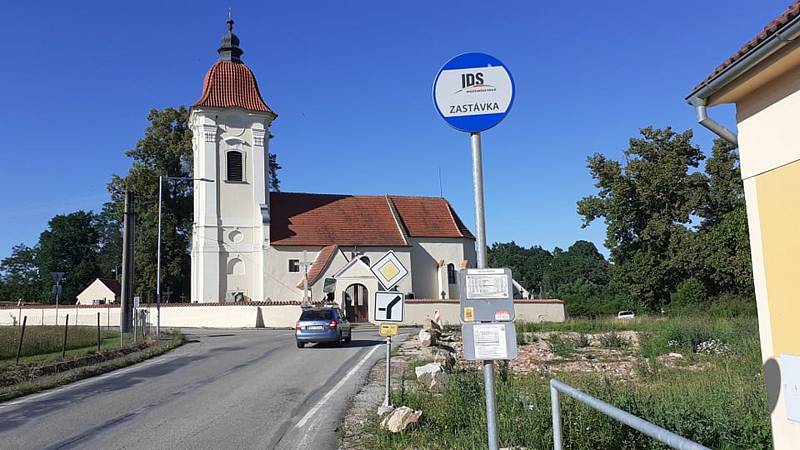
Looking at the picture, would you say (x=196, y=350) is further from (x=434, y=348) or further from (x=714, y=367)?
(x=714, y=367)

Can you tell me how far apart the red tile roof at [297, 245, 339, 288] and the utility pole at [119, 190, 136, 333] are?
589 inches

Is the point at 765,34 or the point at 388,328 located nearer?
the point at 765,34

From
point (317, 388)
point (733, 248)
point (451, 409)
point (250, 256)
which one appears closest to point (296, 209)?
point (250, 256)

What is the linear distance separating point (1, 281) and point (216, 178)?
74818mm

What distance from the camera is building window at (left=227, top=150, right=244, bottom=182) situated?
1959 inches

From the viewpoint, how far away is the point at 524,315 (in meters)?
42.4

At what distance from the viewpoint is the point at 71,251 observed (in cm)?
9588

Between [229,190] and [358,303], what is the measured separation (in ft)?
45.1

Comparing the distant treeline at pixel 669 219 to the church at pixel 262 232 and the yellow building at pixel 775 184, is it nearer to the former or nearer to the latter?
the church at pixel 262 232

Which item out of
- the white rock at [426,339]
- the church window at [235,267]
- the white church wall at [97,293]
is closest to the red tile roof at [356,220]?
the church window at [235,267]

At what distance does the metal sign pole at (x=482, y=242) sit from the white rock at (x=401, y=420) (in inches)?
129

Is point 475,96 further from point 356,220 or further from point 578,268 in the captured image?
point 578,268

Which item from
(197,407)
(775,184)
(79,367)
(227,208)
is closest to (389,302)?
(197,407)

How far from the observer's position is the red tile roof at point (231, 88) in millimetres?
49875
